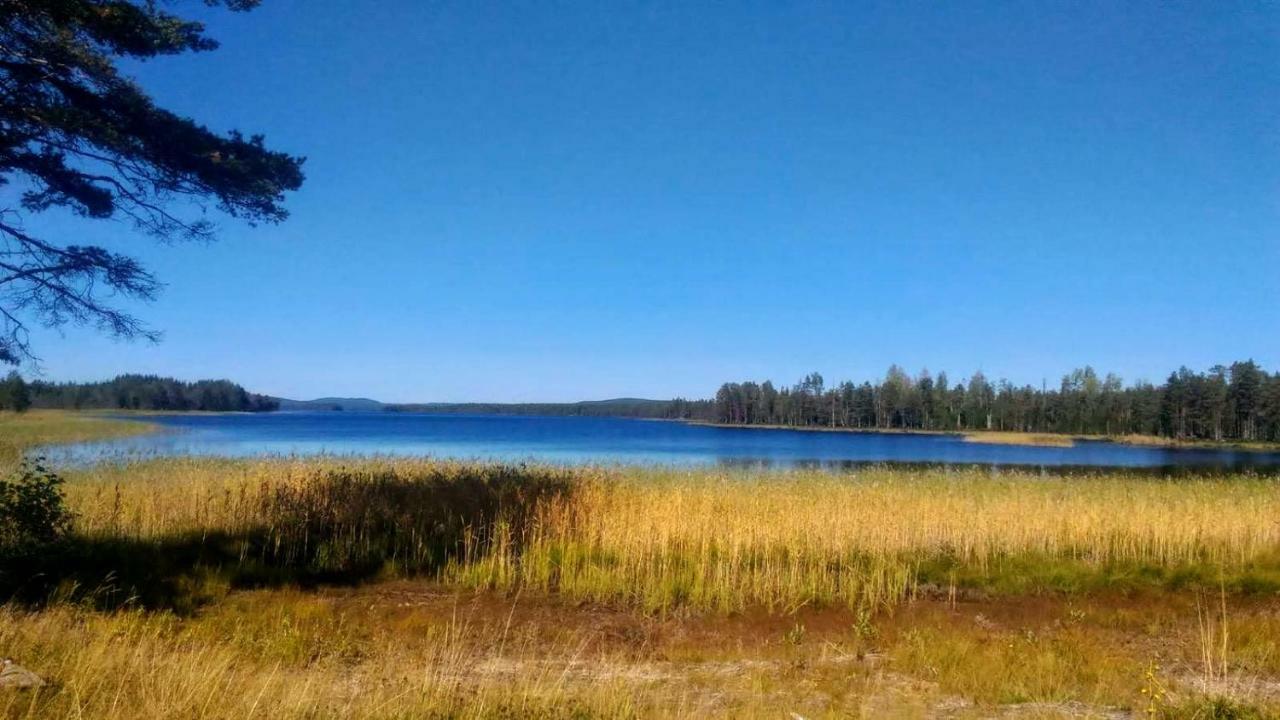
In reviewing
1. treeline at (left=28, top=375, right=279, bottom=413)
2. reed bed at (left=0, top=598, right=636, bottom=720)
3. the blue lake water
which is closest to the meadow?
reed bed at (left=0, top=598, right=636, bottom=720)

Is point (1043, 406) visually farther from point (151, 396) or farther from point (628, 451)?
point (151, 396)

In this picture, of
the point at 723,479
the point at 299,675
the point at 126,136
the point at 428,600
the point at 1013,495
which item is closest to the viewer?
the point at 299,675

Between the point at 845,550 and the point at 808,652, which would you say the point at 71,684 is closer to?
the point at 808,652

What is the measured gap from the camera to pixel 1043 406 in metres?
126

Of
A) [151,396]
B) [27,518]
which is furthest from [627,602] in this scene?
[151,396]

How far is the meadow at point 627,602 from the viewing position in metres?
5.61

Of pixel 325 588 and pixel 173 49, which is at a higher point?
pixel 173 49

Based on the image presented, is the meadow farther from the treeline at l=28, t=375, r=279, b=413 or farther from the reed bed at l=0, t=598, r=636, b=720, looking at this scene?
the treeline at l=28, t=375, r=279, b=413

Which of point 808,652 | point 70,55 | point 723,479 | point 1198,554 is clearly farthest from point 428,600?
point 1198,554

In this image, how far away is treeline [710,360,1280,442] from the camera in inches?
3705

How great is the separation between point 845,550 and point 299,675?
8.06 m

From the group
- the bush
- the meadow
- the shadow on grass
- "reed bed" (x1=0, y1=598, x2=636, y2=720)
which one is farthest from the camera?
the bush

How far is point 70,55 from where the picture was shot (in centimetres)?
812

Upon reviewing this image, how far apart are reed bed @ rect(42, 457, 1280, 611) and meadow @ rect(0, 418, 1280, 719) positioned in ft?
0.19
